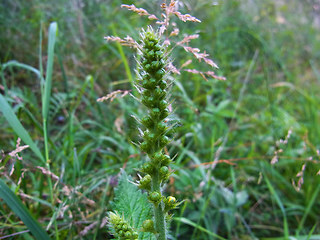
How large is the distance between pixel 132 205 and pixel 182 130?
1.44 metres

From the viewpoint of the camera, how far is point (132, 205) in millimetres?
1534

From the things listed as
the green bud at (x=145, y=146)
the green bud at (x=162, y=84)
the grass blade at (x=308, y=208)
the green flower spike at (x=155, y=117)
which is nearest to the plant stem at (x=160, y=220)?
the green flower spike at (x=155, y=117)

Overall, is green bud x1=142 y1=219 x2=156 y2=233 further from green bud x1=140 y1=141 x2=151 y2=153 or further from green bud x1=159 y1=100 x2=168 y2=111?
green bud x1=159 y1=100 x2=168 y2=111

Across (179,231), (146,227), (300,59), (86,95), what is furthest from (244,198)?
(300,59)

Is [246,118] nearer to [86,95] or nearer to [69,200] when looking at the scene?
[86,95]

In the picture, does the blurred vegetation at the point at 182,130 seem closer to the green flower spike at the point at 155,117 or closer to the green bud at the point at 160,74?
the green flower spike at the point at 155,117

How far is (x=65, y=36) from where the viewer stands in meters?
3.77

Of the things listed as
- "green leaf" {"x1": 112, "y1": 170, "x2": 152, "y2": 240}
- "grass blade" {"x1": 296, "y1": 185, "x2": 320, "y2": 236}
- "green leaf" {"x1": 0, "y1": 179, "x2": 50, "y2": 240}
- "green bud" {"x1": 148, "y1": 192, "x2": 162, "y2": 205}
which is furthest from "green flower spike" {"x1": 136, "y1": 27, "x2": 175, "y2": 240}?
"grass blade" {"x1": 296, "y1": 185, "x2": 320, "y2": 236}

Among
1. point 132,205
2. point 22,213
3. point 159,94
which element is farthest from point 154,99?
point 22,213

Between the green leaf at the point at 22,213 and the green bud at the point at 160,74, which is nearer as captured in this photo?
the green bud at the point at 160,74

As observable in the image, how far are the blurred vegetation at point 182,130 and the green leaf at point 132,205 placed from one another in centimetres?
33

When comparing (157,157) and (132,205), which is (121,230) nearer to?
(157,157)

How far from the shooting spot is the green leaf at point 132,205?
1.45 m

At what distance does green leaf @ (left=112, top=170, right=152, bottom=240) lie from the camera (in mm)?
1448
